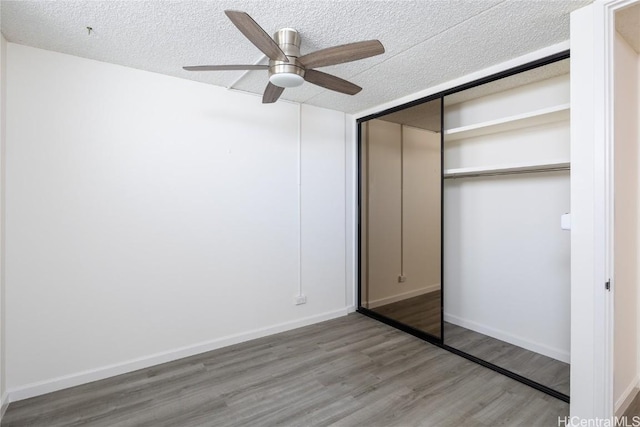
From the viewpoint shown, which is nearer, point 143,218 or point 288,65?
point 288,65

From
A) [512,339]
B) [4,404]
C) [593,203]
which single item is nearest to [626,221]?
[593,203]

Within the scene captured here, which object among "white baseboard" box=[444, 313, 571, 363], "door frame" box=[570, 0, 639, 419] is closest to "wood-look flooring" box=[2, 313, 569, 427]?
"door frame" box=[570, 0, 639, 419]

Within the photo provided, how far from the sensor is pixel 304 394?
Answer: 7.43 feet

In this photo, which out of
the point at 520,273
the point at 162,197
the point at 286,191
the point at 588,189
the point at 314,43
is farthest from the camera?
the point at 286,191

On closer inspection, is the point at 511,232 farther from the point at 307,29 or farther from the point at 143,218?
the point at 143,218

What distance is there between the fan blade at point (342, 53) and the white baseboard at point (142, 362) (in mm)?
2518

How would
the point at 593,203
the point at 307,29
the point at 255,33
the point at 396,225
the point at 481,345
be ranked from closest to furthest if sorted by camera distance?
1. the point at 255,33
2. the point at 593,203
3. the point at 307,29
4. the point at 481,345
5. the point at 396,225

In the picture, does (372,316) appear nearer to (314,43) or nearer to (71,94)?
(314,43)

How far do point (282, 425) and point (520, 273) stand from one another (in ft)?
8.05

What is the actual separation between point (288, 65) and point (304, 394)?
2.21m

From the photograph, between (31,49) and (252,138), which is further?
(252,138)

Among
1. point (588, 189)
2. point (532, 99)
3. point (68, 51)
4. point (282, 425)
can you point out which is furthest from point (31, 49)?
point (532, 99)

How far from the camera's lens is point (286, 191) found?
11.0 feet

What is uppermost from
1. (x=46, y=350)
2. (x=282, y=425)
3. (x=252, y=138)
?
(x=252, y=138)
